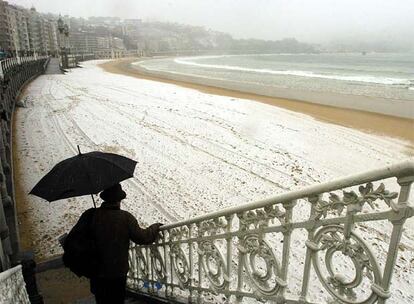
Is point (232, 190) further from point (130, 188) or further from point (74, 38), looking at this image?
point (74, 38)

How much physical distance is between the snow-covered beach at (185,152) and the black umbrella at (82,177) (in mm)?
2983

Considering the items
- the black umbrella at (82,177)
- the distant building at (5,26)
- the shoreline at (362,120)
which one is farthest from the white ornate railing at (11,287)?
the distant building at (5,26)

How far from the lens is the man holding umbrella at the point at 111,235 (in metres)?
3.01

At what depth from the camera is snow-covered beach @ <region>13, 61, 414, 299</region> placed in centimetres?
723

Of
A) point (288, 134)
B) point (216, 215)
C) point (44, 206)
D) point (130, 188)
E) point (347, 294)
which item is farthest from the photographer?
point (288, 134)

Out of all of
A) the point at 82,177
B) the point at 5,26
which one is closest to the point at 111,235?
the point at 82,177

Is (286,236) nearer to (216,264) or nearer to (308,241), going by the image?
(308,241)

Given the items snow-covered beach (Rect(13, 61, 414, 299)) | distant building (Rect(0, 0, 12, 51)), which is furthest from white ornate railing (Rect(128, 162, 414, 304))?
distant building (Rect(0, 0, 12, 51))

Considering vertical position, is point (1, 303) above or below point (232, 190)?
above

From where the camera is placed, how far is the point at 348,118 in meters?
17.5

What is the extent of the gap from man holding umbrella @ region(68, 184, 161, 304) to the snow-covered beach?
3.01 meters

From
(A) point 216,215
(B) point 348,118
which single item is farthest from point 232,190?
(B) point 348,118

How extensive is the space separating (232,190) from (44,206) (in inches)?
173

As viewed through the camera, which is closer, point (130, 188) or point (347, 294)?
point (347, 294)
